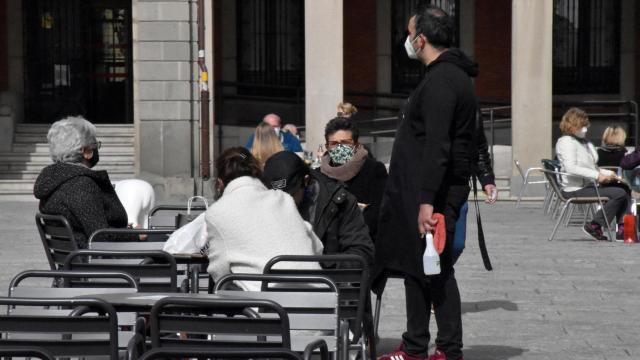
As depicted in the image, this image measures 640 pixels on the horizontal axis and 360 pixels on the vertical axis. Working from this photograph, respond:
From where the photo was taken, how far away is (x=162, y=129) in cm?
2347

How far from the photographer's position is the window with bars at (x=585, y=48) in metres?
27.4

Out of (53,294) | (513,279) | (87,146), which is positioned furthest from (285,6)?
(53,294)

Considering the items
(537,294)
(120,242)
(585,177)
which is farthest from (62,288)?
(585,177)

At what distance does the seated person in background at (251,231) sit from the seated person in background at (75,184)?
1.51 meters

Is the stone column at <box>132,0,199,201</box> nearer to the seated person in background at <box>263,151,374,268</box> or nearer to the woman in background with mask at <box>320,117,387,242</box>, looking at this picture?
the woman in background with mask at <box>320,117,387,242</box>

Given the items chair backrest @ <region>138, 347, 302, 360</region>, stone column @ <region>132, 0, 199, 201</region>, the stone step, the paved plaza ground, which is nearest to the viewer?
chair backrest @ <region>138, 347, 302, 360</region>

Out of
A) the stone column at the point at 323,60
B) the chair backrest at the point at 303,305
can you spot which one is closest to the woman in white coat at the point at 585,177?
the stone column at the point at 323,60

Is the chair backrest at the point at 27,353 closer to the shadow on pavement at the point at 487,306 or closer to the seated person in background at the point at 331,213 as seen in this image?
the seated person in background at the point at 331,213

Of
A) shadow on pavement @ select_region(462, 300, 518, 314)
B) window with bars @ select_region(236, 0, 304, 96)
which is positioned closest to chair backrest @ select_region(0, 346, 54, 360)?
shadow on pavement @ select_region(462, 300, 518, 314)

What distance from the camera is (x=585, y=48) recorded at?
27.4 meters

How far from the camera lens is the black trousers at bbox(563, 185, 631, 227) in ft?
50.5

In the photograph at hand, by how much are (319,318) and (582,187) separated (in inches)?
423

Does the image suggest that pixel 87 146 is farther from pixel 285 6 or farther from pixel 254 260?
pixel 285 6

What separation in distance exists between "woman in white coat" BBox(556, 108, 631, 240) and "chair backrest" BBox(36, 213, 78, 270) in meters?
8.84
